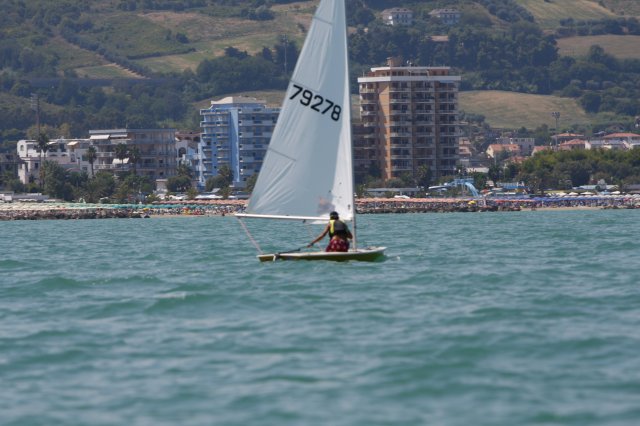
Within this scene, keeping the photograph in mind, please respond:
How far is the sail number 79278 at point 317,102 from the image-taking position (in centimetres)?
4343

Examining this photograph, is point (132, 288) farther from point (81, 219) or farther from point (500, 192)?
point (500, 192)

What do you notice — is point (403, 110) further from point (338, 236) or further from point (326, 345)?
point (326, 345)

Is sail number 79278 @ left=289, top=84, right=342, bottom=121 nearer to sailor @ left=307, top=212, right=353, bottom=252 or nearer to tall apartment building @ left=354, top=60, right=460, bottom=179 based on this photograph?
sailor @ left=307, top=212, right=353, bottom=252

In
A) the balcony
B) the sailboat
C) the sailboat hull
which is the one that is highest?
the balcony

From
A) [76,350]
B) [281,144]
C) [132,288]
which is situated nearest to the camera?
[76,350]

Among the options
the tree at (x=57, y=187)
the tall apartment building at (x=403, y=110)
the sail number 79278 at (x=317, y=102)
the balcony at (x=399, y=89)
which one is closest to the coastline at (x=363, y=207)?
the tree at (x=57, y=187)

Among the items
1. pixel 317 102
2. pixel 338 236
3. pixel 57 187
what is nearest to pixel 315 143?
pixel 317 102

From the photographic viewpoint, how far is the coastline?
519 feet

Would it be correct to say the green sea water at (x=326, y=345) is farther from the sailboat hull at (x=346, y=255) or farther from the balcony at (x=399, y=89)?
the balcony at (x=399, y=89)

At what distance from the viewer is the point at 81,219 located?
502ft

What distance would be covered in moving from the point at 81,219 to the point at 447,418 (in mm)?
134046

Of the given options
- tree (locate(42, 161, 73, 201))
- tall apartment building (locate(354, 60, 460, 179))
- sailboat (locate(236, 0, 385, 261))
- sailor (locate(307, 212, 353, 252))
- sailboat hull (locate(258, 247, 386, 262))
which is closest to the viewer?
sailboat hull (locate(258, 247, 386, 262))

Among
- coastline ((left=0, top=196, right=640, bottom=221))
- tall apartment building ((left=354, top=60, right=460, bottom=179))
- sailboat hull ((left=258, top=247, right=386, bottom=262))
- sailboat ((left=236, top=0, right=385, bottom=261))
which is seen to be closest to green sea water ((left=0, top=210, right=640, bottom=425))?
sailboat hull ((left=258, top=247, right=386, bottom=262))

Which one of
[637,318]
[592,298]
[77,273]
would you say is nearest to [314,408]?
[637,318]
